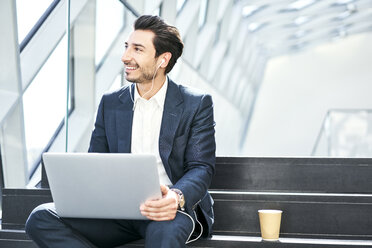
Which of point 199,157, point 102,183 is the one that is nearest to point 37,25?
point 199,157

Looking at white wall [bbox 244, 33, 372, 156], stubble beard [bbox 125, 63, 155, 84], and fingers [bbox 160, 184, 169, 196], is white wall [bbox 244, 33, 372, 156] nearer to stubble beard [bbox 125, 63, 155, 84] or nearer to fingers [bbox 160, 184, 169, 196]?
stubble beard [bbox 125, 63, 155, 84]

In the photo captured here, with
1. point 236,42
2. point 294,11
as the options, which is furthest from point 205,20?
point 294,11

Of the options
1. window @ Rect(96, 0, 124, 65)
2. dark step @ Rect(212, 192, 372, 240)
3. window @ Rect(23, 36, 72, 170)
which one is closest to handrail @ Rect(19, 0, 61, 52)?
window @ Rect(23, 36, 72, 170)

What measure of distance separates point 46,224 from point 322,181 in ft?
5.00

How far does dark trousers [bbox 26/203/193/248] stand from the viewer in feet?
6.48

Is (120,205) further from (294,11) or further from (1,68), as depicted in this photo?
(294,11)

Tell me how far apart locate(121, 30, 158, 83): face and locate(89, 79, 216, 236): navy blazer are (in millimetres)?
123

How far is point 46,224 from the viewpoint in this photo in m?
2.10

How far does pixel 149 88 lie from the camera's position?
2.48 metres

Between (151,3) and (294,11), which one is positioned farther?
(294,11)

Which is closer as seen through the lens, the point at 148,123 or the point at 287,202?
the point at 148,123

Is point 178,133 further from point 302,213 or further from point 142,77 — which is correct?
point 302,213

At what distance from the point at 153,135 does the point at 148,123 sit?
0.19 ft

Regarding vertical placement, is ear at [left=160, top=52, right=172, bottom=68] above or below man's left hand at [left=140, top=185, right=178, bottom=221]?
above
